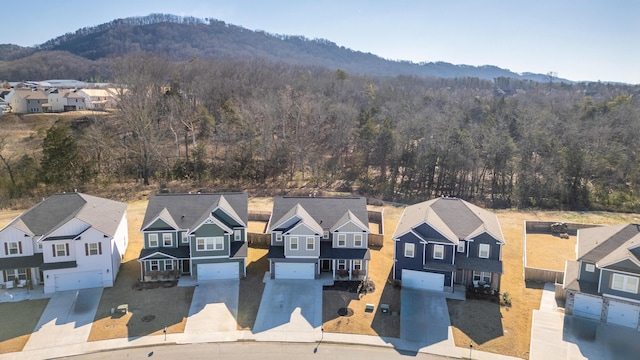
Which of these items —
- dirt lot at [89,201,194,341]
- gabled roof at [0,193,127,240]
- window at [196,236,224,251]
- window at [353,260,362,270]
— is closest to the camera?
dirt lot at [89,201,194,341]

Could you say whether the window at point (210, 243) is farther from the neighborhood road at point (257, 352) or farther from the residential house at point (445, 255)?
the residential house at point (445, 255)

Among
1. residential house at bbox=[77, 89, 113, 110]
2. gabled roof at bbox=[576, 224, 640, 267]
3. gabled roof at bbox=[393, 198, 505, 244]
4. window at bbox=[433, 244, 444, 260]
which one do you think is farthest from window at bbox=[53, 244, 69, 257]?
residential house at bbox=[77, 89, 113, 110]

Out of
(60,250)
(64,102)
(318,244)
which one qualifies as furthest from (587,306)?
(64,102)

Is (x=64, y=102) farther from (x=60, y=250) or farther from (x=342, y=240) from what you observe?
(x=342, y=240)

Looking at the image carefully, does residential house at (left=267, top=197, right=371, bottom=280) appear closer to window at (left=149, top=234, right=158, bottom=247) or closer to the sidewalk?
the sidewalk

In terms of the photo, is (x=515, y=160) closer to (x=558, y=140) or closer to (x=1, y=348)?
(x=558, y=140)

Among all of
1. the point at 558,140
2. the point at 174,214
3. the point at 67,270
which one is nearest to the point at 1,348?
the point at 67,270

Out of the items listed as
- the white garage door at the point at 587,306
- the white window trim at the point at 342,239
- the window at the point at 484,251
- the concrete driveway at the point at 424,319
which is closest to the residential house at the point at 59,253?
the white window trim at the point at 342,239
